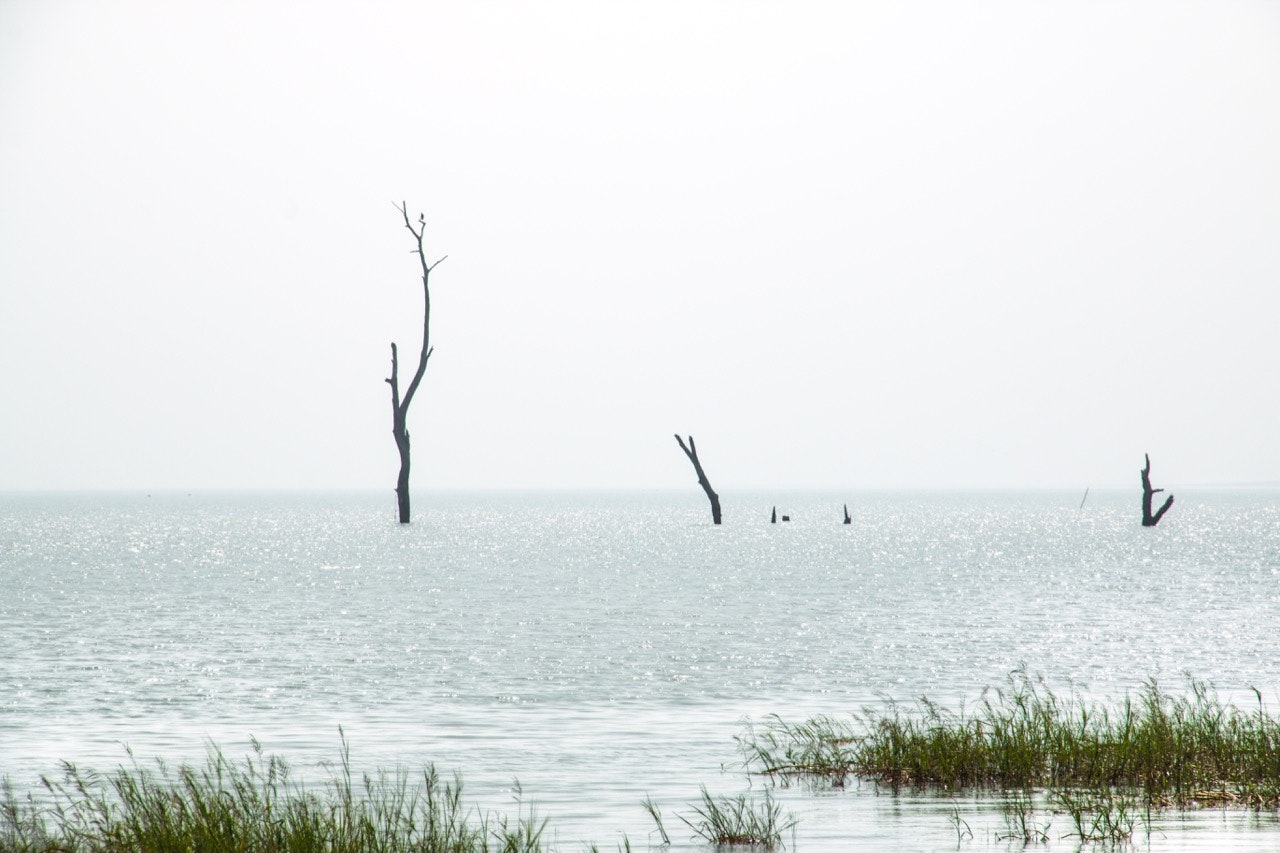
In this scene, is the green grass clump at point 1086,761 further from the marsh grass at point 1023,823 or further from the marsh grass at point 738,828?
the marsh grass at point 738,828

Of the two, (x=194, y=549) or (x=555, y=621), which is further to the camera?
(x=194, y=549)

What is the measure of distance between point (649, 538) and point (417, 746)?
7299cm

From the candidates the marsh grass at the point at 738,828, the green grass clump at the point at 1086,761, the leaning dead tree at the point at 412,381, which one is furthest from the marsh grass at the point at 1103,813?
the leaning dead tree at the point at 412,381

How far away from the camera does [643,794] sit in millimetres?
11562

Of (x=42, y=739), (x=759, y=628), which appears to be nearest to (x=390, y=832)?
(x=42, y=739)

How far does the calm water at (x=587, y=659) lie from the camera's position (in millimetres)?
12430

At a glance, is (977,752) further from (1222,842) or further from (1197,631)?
(1197,631)

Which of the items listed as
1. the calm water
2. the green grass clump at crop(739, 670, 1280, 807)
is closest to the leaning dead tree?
the calm water

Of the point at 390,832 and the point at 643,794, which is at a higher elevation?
the point at 390,832

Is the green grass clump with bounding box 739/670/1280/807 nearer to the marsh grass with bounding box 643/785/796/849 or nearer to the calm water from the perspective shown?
the calm water

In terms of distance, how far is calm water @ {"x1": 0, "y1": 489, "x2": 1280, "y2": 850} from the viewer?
12.4 metres

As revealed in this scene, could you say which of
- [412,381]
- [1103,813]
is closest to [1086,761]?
[1103,813]

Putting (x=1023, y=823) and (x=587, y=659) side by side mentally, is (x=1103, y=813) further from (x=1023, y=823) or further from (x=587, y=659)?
(x=587, y=659)

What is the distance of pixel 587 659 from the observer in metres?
23.5
